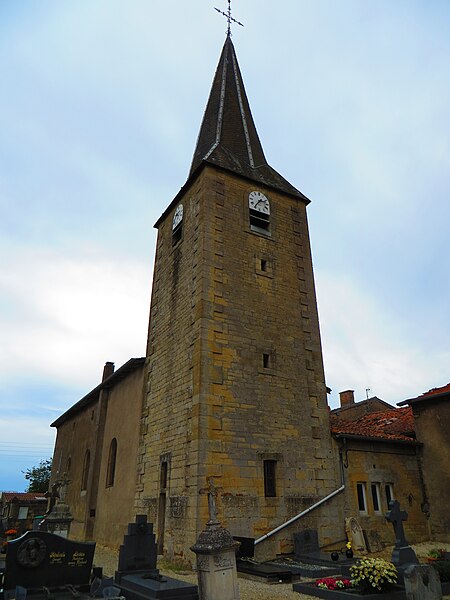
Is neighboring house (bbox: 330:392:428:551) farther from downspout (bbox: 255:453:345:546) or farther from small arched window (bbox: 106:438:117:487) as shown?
small arched window (bbox: 106:438:117:487)

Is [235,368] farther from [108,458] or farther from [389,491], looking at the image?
[108,458]

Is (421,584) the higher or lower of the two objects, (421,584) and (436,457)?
the lower

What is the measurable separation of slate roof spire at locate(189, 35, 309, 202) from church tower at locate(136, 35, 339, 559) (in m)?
0.16

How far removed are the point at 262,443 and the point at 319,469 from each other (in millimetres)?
1903

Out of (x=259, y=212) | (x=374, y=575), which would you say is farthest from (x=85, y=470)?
(x=374, y=575)

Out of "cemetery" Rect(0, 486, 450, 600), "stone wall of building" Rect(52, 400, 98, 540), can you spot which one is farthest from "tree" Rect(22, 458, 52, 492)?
"cemetery" Rect(0, 486, 450, 600)

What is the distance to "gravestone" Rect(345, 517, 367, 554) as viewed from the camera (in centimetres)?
1085

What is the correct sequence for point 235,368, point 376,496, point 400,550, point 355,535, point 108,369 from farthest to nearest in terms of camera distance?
point 108,369 < point 376,496 < point 235,368 < point 355,535 < point 400,550

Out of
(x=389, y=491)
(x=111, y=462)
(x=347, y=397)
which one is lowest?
(x=389, y=491)

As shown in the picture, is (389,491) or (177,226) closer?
(389,491)

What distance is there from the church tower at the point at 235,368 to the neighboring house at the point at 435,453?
336 centimetres

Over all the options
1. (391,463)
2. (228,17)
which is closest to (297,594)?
(391,463)

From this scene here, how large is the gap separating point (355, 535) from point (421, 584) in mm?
5392

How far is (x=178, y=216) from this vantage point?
15117mm
